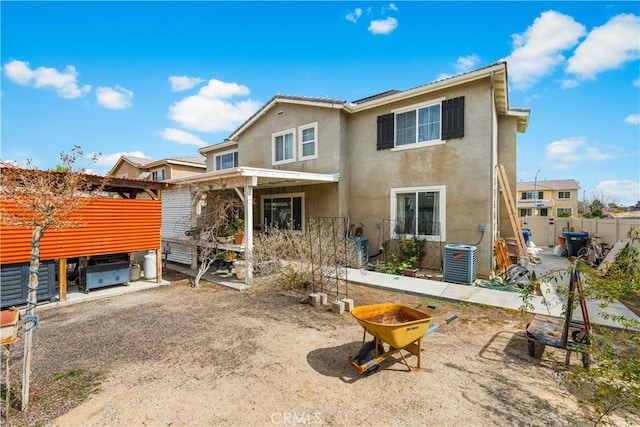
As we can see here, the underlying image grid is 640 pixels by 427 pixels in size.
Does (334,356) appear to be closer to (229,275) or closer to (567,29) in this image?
(229,275)

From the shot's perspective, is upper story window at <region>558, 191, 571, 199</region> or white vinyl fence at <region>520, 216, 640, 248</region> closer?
white vinyl fence at <region>520, 216, 640, 248</region>

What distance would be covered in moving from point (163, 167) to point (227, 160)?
765cm

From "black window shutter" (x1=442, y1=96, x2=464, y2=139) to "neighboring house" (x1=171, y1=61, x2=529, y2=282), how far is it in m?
0.03

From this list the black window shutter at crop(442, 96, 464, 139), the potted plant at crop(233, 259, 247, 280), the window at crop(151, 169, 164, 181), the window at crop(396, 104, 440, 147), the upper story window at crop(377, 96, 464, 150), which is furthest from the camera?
the window at crop(151, 169, 164, 181)

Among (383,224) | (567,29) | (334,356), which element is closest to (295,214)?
(383,224)

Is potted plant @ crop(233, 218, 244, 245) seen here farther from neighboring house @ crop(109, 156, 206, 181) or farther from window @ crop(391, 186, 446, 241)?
neighboring house @ crop(109, 156, 206, 181)

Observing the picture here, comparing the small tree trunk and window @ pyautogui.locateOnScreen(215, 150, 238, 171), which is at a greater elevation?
window @ pyautogui.locateOnScreen(215, 150, 238, 171)

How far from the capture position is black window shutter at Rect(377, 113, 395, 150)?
10.6 m

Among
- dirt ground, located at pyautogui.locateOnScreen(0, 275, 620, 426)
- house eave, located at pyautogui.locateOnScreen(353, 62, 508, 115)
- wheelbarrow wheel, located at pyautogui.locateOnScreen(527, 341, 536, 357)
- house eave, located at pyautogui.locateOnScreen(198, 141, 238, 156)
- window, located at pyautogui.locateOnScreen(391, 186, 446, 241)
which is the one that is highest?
house eave, located at pyautogui.locateOnScreen(353, 62, 508, 115)

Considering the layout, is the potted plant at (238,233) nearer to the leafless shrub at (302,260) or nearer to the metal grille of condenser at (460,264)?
the leafless shrub at (302,260)

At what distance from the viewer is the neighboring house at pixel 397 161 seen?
8.91m

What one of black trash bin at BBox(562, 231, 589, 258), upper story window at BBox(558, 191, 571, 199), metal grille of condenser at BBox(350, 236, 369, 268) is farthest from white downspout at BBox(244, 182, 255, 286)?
upper story window at BBox(558, 191, 571, 199)

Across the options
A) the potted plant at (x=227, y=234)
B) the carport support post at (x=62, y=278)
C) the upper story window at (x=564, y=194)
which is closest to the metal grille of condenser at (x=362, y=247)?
the potted plant at (x=227, y=234)

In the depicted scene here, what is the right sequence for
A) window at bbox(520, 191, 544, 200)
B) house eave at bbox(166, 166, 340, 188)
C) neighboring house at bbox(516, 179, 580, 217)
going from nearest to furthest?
house eave at bbox(166, 166, 340, 188), neighboring house at bbox(516, 179, 580, 217), window at bbox(520, 191, 544, 200)
